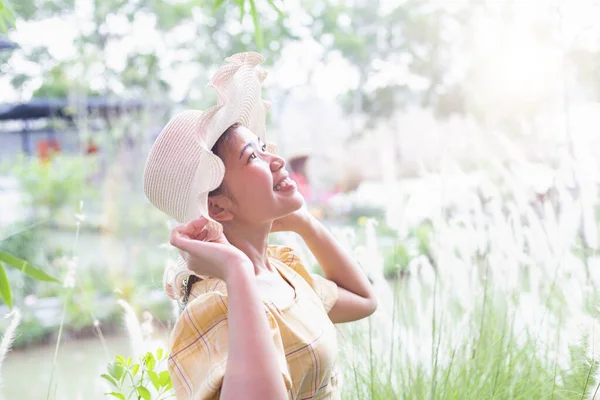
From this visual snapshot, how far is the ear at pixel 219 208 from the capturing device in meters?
0.80

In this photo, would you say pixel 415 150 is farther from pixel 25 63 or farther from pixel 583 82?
pixel 25 63

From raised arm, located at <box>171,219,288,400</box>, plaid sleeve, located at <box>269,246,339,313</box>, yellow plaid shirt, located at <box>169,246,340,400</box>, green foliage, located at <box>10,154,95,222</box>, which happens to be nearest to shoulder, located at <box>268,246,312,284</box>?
plaid sleeve, located at <box>269,246,339,313</box>

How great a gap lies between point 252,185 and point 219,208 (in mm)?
49

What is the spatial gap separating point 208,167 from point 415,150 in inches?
310

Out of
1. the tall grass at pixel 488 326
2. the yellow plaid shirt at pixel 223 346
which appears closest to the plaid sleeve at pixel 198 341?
the yellow plaid shirt at pixel 223 346

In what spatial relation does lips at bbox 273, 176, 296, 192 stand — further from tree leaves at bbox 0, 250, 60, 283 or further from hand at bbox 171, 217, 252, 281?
tree leaves at bbox 0, 250, 60, 283

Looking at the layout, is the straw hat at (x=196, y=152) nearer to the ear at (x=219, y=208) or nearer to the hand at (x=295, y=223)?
the ear at (x=219, y=208)

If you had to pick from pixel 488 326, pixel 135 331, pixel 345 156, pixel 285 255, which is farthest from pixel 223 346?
pixel 345 156

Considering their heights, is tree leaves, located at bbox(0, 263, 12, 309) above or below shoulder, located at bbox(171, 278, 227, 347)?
above

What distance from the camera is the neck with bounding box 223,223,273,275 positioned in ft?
2.68

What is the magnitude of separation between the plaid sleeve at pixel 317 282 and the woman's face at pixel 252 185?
0.46ft

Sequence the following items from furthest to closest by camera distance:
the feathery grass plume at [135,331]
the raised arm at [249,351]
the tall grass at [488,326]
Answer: the tall grass at [488,326]
the feathery grass plume at [135,331]
the raised arm at [249,351]

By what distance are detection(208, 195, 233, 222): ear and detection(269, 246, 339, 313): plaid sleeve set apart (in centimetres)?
16

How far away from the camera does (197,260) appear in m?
0.72
